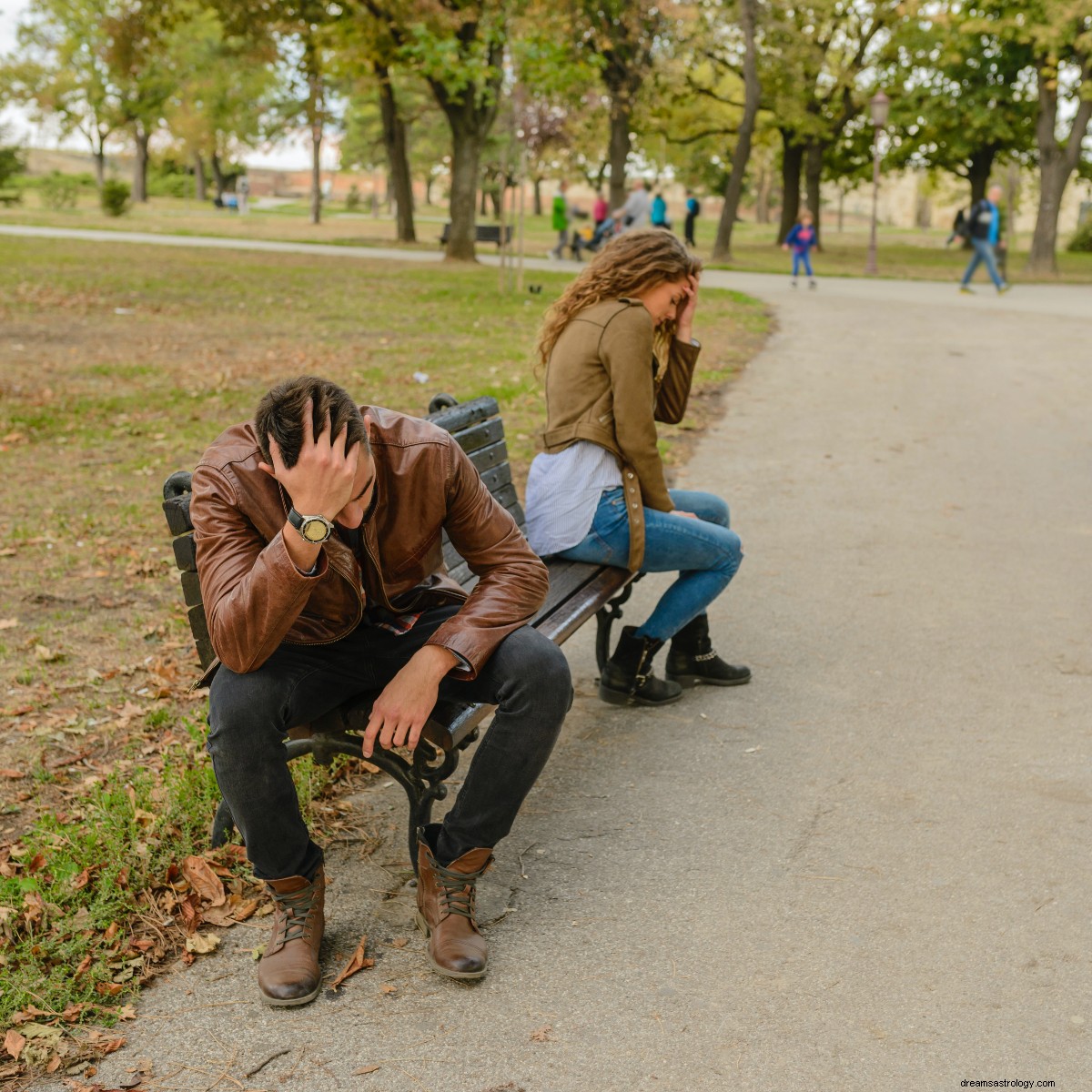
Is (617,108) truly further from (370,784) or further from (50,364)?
(370,784)

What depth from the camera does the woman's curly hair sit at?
14.1ft

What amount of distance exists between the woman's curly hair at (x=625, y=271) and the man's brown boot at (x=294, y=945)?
2193mm

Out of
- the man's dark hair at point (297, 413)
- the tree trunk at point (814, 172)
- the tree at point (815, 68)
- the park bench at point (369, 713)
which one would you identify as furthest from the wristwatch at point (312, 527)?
the tree trunk at point (814, 172)

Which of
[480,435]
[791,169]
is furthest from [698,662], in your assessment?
[791,169]

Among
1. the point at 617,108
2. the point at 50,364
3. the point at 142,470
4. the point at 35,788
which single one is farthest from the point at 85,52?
the point at 35,788

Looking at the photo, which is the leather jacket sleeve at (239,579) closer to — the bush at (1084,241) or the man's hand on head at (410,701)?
the man's hand on head at (410,701)

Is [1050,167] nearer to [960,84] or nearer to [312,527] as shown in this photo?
[960,84]

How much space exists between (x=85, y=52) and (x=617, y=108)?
42.6 m

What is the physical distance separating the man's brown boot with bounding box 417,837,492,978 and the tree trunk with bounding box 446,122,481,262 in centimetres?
2195

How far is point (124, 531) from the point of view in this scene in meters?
6.51

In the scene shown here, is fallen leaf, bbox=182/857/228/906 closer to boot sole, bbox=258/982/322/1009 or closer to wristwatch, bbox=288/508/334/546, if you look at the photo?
boot sole, bbox=258/982/322/1009

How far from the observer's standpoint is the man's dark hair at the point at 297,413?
267cm

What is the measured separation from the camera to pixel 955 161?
4147 centimetres

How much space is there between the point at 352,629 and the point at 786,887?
1318mm
